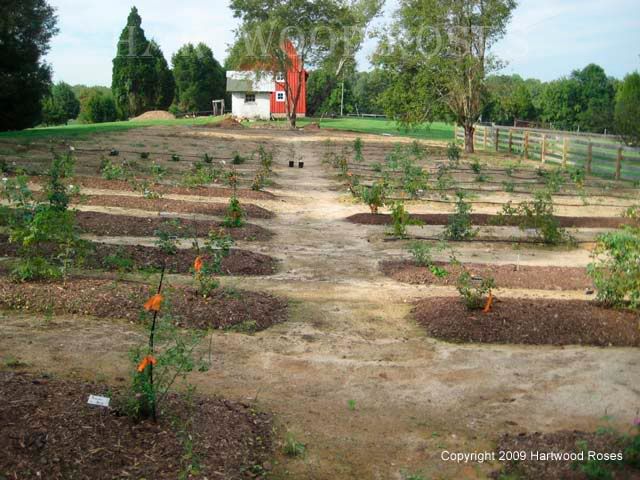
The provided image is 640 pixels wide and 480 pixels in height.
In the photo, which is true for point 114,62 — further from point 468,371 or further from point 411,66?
point 468,371

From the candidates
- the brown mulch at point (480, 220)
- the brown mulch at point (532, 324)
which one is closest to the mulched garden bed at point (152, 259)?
the brown mulch at point (532, 324)

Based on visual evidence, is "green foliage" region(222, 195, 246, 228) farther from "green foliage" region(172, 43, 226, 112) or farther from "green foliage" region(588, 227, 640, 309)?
"green foliage" region(172, 43, 226, 112)

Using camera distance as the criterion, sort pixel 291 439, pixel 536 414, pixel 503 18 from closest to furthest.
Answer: pixel 291 439 → pixel 536 414 → pixel 503 18

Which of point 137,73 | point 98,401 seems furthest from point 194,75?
point 98,401

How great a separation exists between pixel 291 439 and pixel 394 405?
952mm

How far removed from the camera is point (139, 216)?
1127 centimetres

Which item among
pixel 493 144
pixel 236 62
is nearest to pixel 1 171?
pixel 493 144

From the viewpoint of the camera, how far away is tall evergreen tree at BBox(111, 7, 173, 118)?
2083 inches

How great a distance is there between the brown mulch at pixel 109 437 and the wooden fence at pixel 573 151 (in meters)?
19.6

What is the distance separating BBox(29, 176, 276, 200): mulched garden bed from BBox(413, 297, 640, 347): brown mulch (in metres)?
8.43

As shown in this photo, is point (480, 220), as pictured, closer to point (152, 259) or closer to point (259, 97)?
point (152, 259)

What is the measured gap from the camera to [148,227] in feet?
33.7

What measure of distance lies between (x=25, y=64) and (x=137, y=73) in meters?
25.9

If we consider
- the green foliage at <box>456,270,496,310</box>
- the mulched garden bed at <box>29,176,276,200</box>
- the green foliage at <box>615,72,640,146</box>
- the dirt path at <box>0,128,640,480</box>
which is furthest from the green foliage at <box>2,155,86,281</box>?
the green foliage at <box>615,72,640,146</box>
